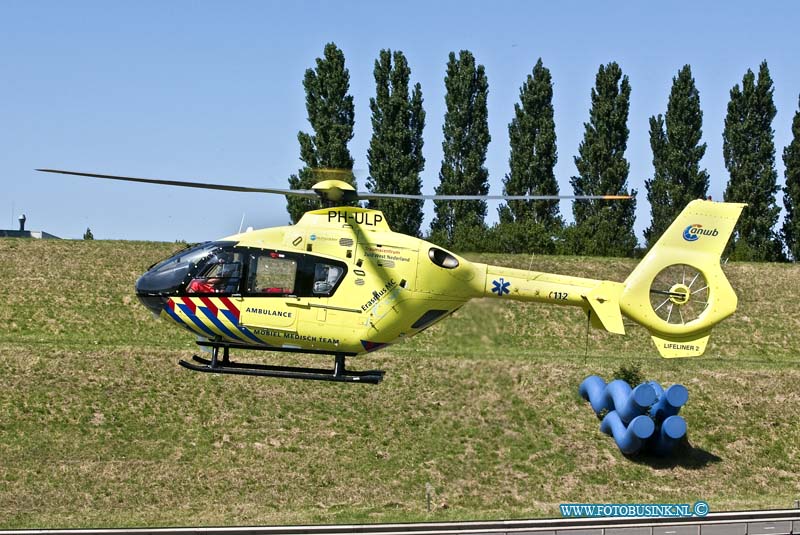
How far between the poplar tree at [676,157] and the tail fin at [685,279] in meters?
37.7

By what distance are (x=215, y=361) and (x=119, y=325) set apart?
2441 centimetres

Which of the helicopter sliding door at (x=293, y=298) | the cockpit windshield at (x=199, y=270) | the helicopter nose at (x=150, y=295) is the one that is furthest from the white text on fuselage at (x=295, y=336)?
the helicopter nose at (x=150, y=295)

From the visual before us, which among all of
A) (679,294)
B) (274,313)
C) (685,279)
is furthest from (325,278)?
(685,279)

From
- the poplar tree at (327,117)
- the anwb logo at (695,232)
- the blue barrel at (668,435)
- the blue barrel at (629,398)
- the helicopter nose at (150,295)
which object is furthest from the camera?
the poplar tree at (327,117)

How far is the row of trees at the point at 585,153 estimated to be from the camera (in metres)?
63.1

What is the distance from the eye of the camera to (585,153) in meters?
66.8

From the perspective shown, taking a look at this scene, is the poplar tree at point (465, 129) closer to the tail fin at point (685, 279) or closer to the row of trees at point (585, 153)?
the row of trees at point (585, 153)

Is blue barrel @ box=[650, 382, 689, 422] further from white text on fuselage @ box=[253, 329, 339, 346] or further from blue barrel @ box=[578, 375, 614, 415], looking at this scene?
white text on fuselage @ box=[253, 329, 339, 346]

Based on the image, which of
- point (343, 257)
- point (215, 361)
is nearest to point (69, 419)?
point (215, 361)

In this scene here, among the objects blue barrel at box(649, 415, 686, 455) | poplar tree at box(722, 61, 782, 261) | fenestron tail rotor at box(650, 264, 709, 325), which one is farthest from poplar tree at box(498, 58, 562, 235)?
fenestron tail rotor at box(650, 264, 709, 325)

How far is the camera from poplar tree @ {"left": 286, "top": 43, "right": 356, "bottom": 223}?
59375 mm

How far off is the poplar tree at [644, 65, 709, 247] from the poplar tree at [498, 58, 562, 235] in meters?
6.21

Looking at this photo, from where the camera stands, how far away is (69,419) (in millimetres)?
38938

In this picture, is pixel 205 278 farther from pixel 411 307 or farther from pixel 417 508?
pixel 417 508
